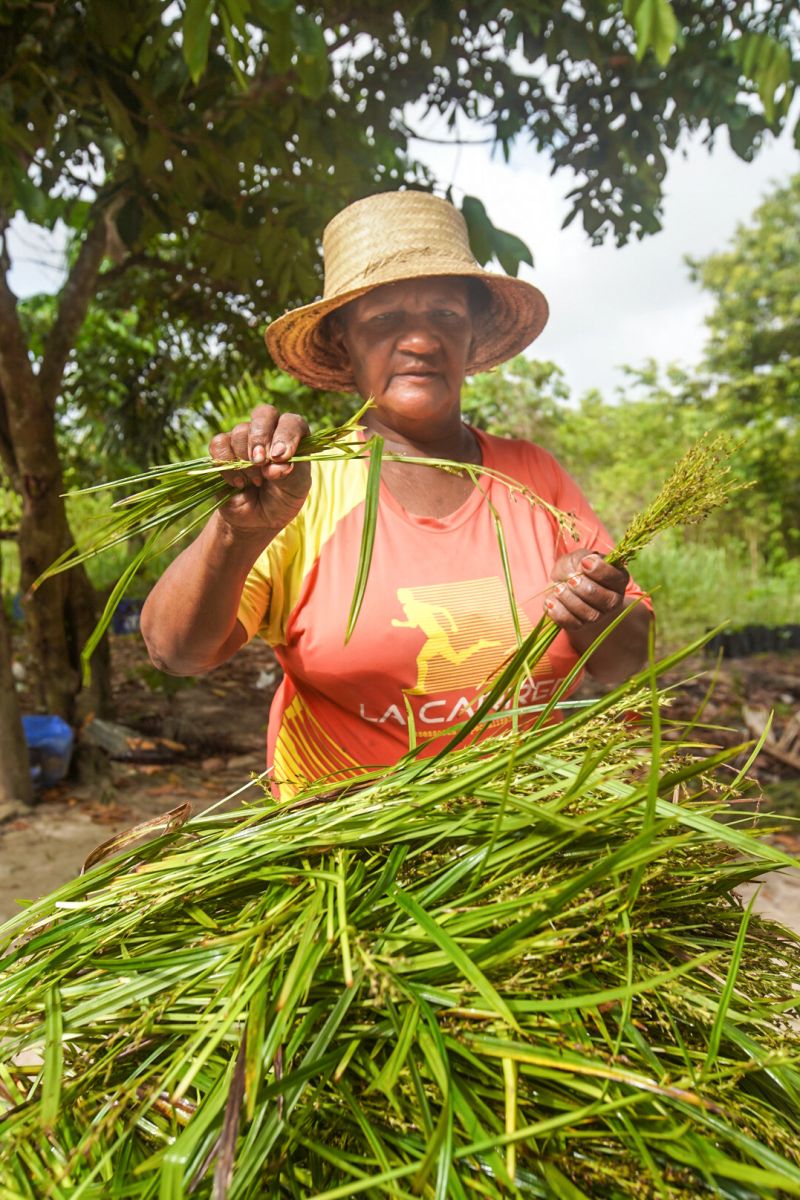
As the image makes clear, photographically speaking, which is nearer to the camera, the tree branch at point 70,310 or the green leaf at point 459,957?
the green leaf at point 459,957

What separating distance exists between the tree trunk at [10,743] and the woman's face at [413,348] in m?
3.37

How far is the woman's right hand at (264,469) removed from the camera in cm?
108

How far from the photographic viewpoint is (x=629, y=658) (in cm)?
164

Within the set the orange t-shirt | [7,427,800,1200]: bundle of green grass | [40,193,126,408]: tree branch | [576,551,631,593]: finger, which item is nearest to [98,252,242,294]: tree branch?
[40,193,126,408]: tree branch

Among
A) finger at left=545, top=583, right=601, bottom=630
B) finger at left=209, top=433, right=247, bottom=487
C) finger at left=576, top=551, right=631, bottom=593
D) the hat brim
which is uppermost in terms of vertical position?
the hat brim

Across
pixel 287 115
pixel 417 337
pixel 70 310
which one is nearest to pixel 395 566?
pixel 417 337

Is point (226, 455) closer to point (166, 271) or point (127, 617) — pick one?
point (166, 271)

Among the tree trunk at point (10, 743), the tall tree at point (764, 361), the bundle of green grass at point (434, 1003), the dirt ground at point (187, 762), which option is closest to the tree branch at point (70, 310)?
the tree trunk at point (10, 743)

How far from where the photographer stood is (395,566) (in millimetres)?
1574

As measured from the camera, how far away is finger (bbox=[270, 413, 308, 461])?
3.53 ft

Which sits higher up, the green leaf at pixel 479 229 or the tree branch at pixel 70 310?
the tree branch at pixel 70 310

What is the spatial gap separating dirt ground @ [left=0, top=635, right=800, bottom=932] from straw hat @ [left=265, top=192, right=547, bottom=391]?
132cm

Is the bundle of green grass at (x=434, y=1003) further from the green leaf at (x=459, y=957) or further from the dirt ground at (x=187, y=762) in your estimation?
the dirt ground at (x=187, y=762)

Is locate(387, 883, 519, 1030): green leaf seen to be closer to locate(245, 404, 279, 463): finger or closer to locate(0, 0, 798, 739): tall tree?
locate(245, 404, 279, 463): finger
